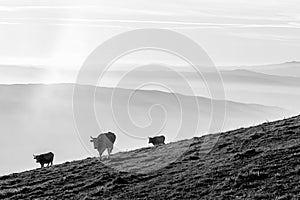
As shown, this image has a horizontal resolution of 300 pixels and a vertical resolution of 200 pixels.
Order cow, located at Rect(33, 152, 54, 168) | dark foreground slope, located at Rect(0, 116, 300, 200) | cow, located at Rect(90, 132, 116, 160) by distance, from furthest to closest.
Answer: cow, located at Rect(33, 152, 54, 168) → cow, located at Rect(90, 132, 116, 160) → dark foreground slope, located at Rect(0, 116, 300, 200)

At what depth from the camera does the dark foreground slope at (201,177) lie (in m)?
22.0

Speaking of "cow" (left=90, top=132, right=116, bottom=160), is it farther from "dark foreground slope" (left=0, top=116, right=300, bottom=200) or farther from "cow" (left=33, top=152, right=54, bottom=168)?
"cow" (left=33, top=152, right=54, bottom=168)

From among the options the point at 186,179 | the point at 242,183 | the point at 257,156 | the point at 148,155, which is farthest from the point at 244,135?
the point at 242,183

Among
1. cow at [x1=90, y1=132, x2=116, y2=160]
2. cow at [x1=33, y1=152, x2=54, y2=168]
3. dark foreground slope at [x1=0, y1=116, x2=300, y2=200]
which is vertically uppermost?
cow at [x1=33, y1=152, x2=54, y2=168]

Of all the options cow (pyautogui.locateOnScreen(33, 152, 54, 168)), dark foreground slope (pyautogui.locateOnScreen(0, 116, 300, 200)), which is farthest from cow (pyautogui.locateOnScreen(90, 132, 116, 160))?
cow (pyautogui.locateOnScreen(33, 152, 54, 168))

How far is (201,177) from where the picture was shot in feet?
83.1

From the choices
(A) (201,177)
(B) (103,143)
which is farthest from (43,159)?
(A) (201,177)

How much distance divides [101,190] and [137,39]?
50.2 ft

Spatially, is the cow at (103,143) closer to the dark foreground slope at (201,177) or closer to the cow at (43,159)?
the dark foreground slope at (201,177)

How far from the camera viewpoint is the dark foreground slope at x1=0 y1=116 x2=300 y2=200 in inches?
867

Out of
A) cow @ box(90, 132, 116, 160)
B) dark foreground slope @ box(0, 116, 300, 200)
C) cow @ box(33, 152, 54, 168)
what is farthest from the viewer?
cow @ box(33, 152, 54, 168)

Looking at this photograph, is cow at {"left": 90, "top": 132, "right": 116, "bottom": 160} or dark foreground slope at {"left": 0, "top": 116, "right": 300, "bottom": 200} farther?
cow at {"left": 90, "top": 132, "right": 116, "bottom": 160}

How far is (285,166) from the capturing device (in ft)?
78.6

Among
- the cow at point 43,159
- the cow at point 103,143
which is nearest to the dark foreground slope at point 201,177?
the cow at point 103,143
